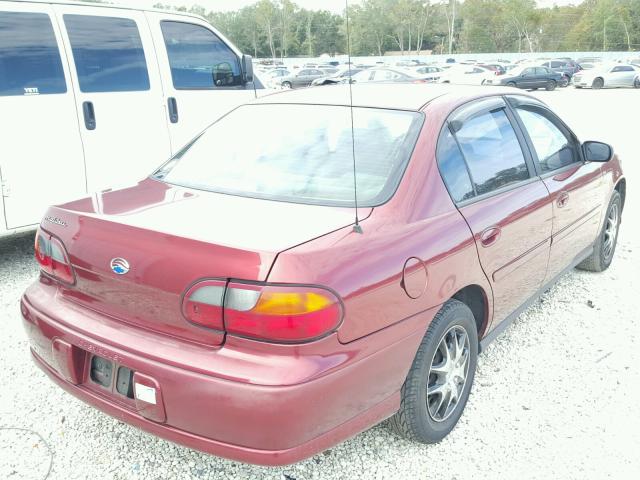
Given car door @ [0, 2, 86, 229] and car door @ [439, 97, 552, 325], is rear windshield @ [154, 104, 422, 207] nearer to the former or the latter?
car door @ [439, 97, 552, 325]

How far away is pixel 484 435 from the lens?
111 inches

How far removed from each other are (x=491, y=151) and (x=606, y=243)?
2217 millimetres

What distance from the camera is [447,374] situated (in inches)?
107

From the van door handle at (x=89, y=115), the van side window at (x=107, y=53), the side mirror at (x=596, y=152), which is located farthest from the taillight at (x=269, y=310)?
the van side window at (x=107, y=53)

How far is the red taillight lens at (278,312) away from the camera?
1995 mm

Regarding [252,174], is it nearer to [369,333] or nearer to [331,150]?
[331,150]

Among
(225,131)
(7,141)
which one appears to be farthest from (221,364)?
(7,141)

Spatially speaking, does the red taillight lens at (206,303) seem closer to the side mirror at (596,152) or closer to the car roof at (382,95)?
the car roof at (382,95)

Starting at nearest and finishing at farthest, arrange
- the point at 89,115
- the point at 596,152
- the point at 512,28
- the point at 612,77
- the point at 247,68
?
1. the point at 596,152
2. the point at 89,115
3. the point at 247,68
4. the point at 612,77
5. the point at 512,28

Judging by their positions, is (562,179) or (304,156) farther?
(562,179)

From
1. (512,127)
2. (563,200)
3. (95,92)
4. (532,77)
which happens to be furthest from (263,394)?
(532,77)

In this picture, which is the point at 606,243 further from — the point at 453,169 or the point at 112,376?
the point at 112,376

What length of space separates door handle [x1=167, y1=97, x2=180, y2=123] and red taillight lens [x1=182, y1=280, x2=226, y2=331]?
422 cm

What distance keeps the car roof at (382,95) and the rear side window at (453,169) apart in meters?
0.23
